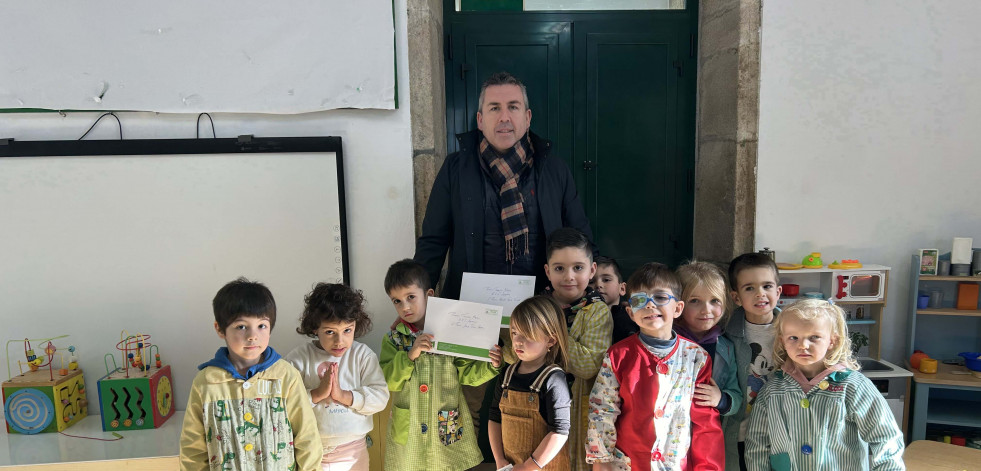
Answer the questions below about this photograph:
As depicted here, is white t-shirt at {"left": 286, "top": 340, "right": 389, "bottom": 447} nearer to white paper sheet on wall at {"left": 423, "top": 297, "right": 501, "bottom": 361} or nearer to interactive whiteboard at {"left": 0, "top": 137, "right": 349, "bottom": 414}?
white paper sheet on wall at {"left": 423, "top": 297, "right": 501, "bottom": 361}

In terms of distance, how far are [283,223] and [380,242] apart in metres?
0.50

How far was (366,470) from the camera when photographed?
2.24 metres

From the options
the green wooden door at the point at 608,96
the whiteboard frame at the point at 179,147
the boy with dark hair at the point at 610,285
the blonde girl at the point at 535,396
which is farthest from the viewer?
the green wooden door at the point at 608,96

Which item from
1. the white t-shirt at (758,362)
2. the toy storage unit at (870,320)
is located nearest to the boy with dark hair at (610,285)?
the white t-shirt at (758,362)

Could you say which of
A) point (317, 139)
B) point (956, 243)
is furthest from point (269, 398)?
point (956, 243)

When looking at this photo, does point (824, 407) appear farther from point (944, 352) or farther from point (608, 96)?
point (608, 96)

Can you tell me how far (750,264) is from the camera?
7.34ft

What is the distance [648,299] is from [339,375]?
44.7 inches

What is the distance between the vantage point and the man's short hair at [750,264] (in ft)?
7.31

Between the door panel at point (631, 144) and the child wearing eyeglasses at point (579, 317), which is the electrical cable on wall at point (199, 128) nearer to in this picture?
the child wearing eyeglasses at point (579, 317)

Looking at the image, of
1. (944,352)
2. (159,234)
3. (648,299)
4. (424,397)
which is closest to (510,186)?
(648,299)

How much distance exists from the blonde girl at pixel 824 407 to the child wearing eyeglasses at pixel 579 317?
60cm

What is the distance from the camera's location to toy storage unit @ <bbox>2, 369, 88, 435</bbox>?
2.72m

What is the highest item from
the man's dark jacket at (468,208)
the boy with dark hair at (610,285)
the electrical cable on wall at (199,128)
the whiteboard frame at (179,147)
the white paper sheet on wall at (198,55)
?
the white paper sheet on wall at (198,55)
